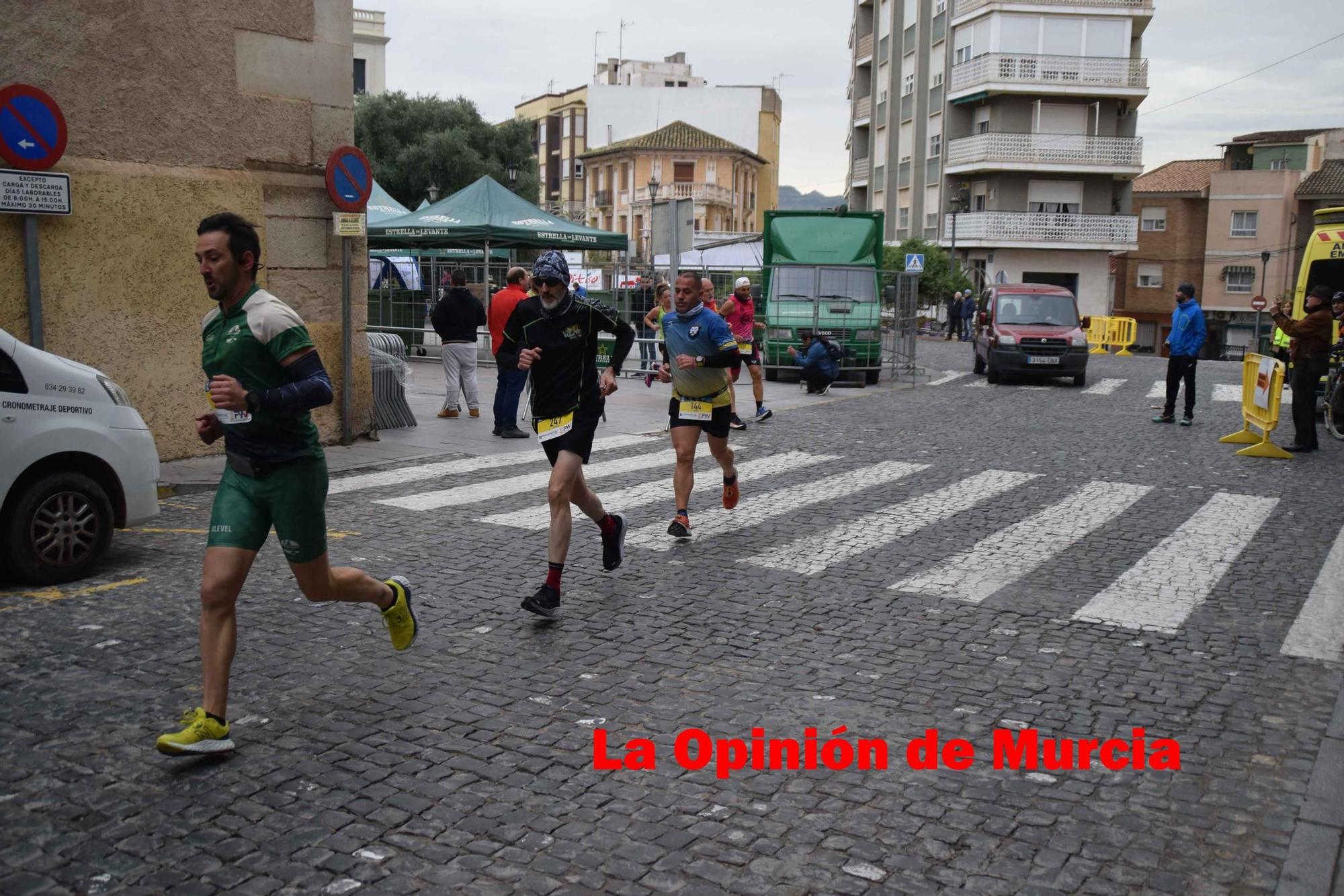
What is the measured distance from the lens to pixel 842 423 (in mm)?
15766

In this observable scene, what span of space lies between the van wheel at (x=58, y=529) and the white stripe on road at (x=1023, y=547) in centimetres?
473

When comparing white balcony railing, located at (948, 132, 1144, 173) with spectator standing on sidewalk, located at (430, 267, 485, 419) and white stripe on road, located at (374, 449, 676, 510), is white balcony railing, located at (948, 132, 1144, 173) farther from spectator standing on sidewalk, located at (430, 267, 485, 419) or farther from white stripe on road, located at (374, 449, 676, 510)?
white stripe on road, located at (374, 449, 676, 510)

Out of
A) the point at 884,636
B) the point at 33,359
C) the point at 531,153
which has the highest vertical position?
the point at 531,153

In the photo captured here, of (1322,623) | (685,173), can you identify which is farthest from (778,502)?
(685,173)

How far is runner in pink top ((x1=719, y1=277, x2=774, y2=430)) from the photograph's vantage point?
1523 cm

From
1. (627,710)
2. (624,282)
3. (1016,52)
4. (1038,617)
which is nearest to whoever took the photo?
(627,710)

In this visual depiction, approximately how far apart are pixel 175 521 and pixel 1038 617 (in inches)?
239

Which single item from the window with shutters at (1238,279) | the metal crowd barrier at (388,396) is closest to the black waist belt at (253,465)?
the metal crowd barrier at (388,396)

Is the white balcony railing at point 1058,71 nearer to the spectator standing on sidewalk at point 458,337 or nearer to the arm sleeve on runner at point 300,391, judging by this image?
the spectator standing on sidewalk at point 458,337

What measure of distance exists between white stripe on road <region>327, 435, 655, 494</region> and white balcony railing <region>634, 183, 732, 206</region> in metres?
73.1

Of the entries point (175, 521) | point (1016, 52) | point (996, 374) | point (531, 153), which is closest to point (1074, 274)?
point (1016, 52)

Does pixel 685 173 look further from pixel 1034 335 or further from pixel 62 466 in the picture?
pixel 62 466

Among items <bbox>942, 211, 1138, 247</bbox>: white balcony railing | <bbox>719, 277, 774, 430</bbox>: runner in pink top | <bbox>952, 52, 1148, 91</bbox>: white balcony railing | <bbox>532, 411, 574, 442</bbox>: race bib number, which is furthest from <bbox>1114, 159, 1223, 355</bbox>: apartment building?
<bbox>532, 411, 574, 442</bbox>: race bib number

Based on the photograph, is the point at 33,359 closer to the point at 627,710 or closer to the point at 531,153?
the point at 627,710
